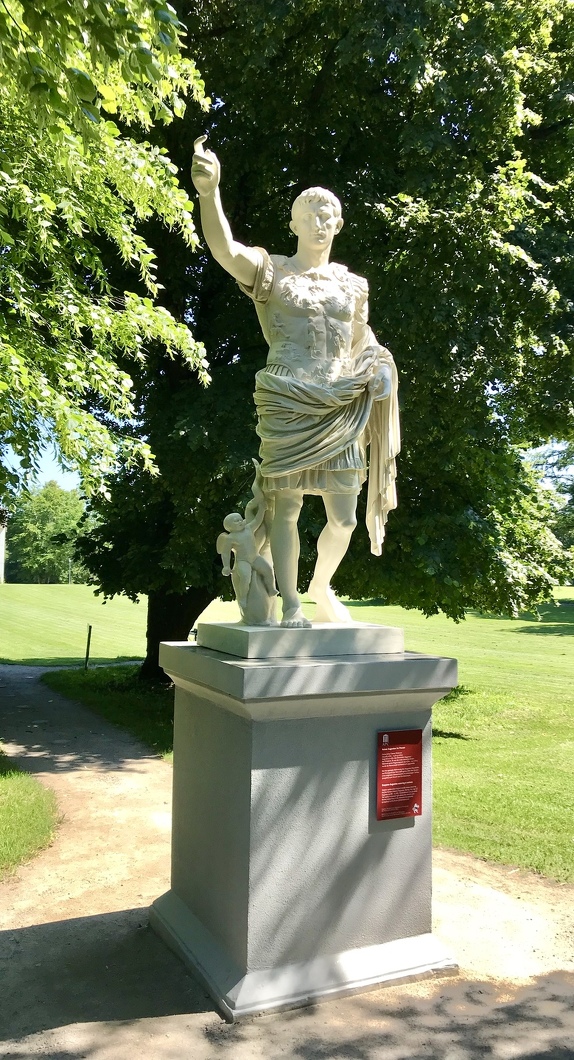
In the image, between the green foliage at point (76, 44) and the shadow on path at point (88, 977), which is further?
the green foliage at point (76, 44)

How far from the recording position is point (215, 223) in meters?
4.09

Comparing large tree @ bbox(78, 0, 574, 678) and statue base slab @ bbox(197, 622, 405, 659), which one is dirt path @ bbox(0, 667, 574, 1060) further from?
large tree @ bbox(78, 0, 574, 678)

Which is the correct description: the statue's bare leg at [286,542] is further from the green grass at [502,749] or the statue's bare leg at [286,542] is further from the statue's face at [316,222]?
the green grass at [502,749]

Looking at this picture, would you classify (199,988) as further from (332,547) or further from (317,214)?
(317,214)

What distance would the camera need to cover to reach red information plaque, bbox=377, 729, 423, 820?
4016 mm

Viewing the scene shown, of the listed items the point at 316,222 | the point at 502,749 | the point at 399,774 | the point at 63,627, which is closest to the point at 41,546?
the point at 63,627

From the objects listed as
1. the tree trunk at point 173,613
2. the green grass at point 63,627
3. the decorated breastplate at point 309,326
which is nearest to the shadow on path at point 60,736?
the tree trunk at point 173,613

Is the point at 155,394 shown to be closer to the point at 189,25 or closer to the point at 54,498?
the point at 189,25

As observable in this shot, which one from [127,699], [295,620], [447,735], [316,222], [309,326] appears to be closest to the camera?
[295,620]

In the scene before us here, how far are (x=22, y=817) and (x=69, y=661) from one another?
13.7 m

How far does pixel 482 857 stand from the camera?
19.9 ft

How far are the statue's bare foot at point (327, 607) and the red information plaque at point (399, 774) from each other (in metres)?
0.76

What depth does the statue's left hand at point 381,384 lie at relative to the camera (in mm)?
4398

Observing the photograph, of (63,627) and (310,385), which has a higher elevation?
(310,385)
